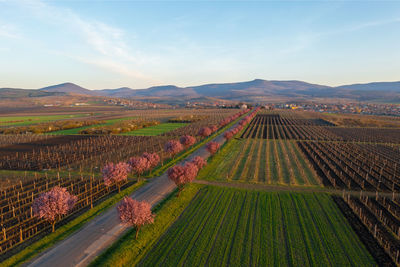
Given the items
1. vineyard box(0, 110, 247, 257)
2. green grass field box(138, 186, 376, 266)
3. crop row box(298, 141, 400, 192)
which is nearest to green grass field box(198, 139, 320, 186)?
crop row box(298, 141, 400, 192)

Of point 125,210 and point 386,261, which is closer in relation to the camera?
point 386,261

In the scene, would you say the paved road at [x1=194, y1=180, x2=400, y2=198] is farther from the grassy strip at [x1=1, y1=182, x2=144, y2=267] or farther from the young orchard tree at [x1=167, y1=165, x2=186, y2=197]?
the grassy strip at [x1=1, y1=182, x2=144, y2=267]

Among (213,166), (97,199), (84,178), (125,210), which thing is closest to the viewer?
(125,210)

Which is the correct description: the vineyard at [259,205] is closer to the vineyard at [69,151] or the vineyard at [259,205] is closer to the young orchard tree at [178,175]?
the vineyard at [69,151]

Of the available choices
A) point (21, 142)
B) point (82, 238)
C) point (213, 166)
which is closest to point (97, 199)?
point (82, 238)

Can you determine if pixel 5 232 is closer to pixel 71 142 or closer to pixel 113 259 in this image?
pixel 113 259

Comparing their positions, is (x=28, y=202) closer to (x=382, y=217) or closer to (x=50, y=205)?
(x=50, y=205)
